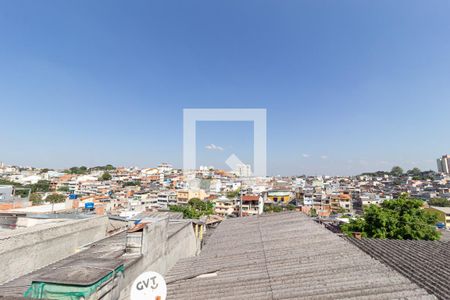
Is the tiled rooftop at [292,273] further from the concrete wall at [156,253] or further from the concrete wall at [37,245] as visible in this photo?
the concrete wall at [37,245]

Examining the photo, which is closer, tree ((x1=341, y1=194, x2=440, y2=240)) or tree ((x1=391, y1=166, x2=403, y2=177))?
tree ((x1=341, y1=194, x2=440, y2=240))

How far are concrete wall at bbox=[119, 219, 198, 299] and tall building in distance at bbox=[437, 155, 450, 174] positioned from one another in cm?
16783

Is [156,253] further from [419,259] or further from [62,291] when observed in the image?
[419,259]

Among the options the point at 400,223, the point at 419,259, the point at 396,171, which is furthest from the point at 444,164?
the point at 419,259

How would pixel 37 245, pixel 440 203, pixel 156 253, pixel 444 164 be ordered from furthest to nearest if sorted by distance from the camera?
pixel 444 164 < pixel 440 203 < pixel 37 245 < pixel 156 253

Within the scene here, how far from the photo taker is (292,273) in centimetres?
396

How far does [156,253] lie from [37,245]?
11.1ft

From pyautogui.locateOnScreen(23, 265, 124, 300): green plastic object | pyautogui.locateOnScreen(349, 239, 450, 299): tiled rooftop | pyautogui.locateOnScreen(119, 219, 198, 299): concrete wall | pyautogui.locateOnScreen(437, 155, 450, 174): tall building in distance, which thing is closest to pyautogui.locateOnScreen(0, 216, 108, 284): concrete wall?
pyautogui.locateOnScreen(23, 265, 124, 300): green plastic object

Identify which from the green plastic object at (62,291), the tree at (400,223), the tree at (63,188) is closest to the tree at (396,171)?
the tree at (400,223)

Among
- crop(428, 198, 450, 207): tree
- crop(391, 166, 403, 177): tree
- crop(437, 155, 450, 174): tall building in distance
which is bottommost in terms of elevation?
crop(428, 198, 450, 207): tree

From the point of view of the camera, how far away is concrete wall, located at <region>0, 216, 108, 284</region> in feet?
17.6

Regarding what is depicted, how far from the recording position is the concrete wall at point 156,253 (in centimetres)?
424

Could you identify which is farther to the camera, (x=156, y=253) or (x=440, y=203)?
(x=440, y=203)

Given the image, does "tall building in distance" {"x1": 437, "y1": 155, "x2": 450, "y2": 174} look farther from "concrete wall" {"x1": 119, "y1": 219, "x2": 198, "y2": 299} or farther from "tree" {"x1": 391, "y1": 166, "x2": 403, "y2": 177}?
"concrete wall" {"x1": 119, "y1": 219, "x2": 198, "y2": 299}
